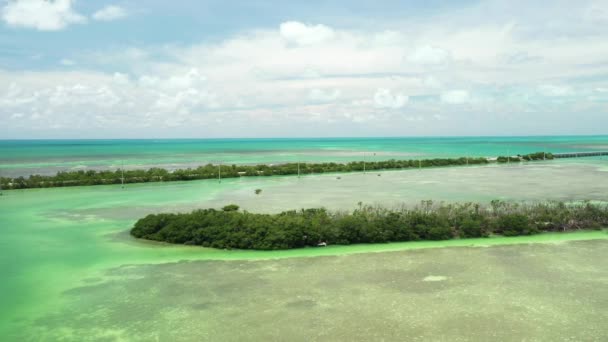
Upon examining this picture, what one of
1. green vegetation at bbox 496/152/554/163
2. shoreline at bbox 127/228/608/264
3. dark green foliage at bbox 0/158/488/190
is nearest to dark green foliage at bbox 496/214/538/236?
shoreline at bbox 127/228/608/264

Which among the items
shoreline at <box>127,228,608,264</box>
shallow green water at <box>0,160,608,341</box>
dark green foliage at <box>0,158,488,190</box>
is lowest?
shallow green water at <box>0,160,608,341</box>

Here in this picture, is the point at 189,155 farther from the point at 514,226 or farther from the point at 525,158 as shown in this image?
the point at 514,226

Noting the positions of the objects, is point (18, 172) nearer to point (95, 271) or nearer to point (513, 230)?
point (95, 271)

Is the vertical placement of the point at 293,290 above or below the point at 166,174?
below

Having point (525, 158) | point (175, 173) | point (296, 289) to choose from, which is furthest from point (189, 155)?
point (296, 289)

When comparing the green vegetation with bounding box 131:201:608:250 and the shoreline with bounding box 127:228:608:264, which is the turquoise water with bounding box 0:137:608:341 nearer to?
the shoreline with bounding box 127:228:608:264

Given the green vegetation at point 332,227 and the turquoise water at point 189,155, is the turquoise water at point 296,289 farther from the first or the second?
the turquoise water at point 189,155

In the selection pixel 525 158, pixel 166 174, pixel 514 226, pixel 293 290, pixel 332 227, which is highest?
pixel 525 158
